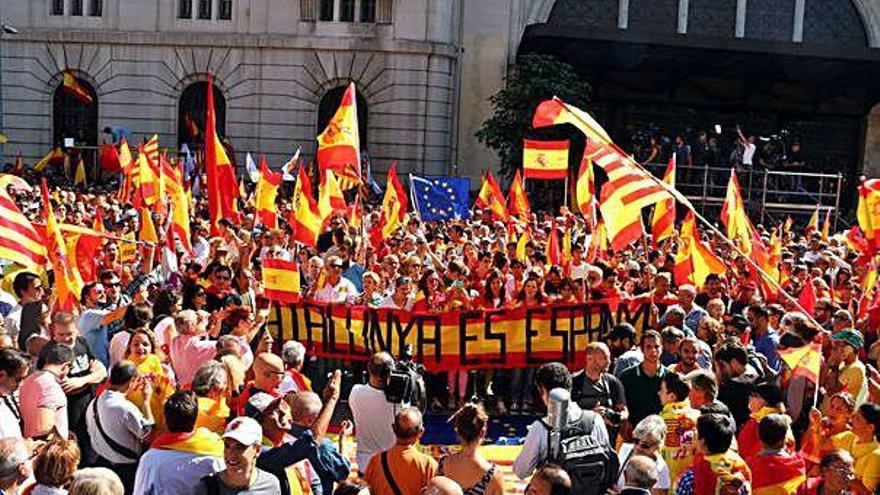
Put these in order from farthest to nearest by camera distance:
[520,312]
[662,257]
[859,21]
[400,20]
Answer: [859,21]
[400,20]
[662,257]
[520,312]

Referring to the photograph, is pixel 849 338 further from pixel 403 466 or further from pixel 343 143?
pixel 343 143

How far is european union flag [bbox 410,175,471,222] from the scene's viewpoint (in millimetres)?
20106

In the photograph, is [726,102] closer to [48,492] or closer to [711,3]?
[711,3]

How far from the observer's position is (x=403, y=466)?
5.70 m

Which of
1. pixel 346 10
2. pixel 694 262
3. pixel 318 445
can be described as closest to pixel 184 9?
pixel 346 10

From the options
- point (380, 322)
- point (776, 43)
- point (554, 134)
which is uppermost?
point (776, 43)

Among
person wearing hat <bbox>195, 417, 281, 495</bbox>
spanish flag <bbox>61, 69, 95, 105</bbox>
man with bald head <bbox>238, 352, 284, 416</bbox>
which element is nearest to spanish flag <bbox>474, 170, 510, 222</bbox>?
man with bald head <bbox>238, 352, 284, 416</bbox>

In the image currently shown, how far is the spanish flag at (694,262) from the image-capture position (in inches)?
479

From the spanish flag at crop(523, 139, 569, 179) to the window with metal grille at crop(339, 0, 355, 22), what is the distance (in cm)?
1498

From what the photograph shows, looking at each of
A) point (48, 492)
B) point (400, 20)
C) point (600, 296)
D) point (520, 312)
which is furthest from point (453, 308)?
point (400, 20)

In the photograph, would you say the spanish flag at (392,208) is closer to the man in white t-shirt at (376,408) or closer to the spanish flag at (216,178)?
the spanish flag at (216,178)

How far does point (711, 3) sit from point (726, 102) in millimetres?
3230

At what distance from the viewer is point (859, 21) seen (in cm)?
3359

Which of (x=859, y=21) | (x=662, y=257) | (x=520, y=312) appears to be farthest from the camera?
(x=859, y=21)
